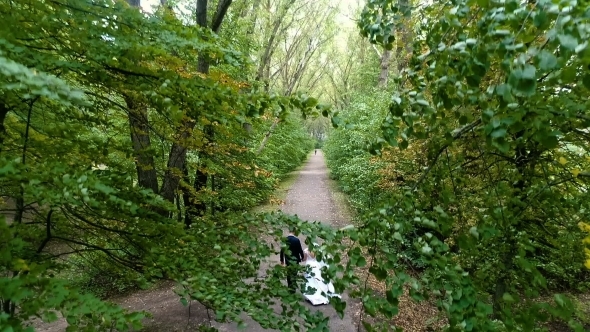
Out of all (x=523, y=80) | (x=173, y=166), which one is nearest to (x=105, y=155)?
(x=523, y=80)

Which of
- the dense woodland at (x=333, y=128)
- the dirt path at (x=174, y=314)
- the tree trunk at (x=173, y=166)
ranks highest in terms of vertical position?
the dense woodland at (x=333, y=128)

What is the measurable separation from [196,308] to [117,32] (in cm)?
572

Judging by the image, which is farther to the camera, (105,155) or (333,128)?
(105,155)

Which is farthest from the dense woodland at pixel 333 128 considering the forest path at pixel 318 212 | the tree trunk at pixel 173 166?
the tree trunk at pixel 173 166

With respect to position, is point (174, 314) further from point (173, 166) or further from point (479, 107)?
point (479, 107)

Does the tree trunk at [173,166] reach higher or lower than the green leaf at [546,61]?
lower

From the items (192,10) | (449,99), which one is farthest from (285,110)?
(192,10)

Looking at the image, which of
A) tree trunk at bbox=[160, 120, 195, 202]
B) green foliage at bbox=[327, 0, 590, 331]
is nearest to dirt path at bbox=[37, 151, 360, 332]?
green foliage at bbox=[327, 0, 590, 331]

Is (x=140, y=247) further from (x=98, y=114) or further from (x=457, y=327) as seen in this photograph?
(x=457, y=327)

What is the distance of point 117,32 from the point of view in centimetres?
251

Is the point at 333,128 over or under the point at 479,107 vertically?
under

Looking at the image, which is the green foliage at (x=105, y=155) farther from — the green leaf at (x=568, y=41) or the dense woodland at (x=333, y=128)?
the green leaf at (x=568, y=41)

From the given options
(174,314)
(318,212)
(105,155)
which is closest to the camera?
(105,155)

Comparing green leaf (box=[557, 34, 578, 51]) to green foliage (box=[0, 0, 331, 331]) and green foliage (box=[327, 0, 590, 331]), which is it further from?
green foliage (box=[0, 0, 331, 331])
